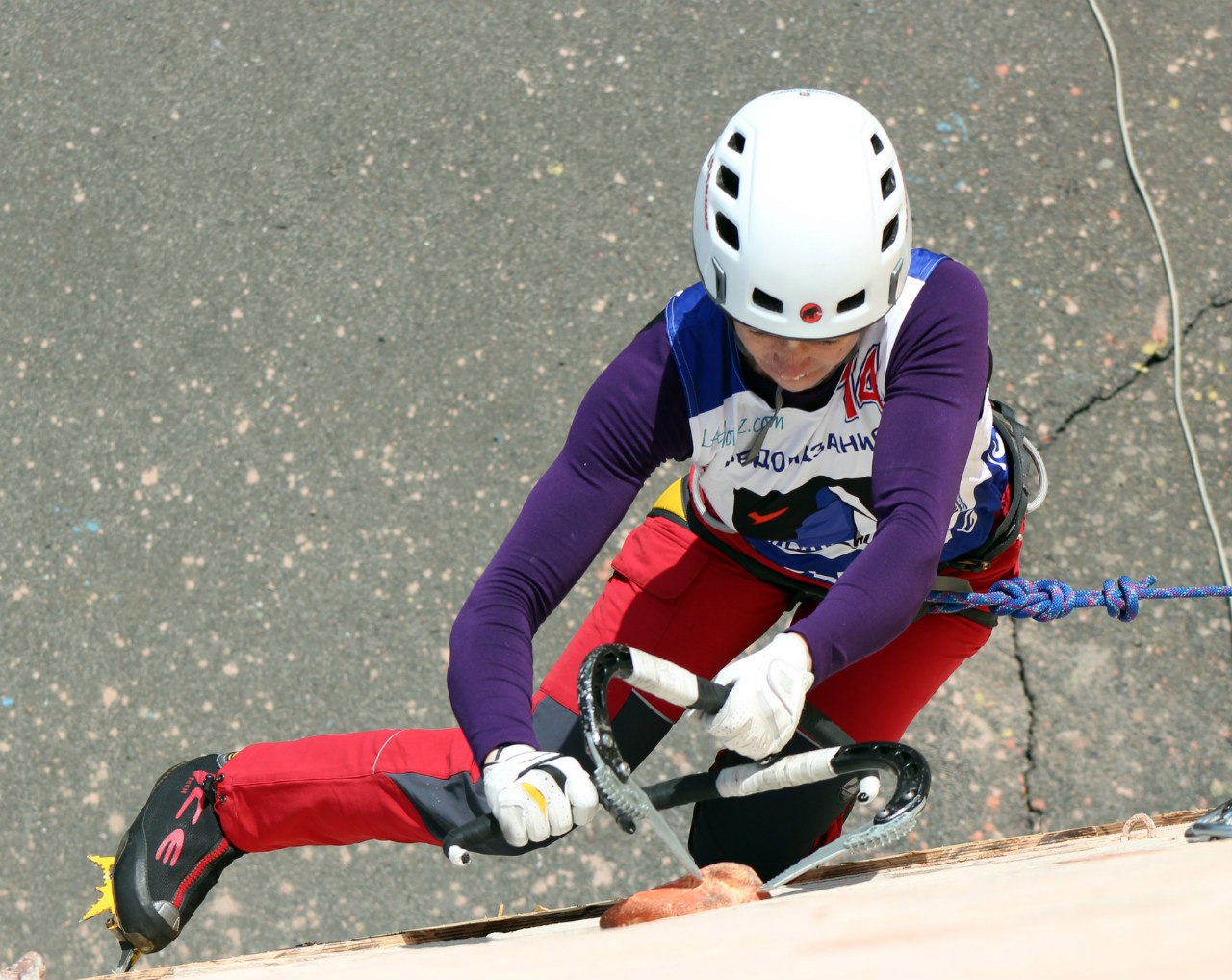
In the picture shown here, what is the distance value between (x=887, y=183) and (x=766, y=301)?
313mm

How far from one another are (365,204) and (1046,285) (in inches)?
84.5

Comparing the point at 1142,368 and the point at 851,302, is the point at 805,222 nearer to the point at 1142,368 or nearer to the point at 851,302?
the point at 851,302

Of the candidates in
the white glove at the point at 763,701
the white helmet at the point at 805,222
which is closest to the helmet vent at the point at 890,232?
the white helmet at the point at 805,222

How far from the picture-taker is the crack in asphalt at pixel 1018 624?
9.75 feet

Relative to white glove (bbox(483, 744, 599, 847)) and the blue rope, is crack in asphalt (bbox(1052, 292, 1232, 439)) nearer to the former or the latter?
the blue rope

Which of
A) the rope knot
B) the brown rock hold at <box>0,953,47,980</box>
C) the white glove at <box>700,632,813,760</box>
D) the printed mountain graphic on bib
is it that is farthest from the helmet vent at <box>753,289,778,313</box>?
the brown rock hold at <box>0,953,47,980</box>

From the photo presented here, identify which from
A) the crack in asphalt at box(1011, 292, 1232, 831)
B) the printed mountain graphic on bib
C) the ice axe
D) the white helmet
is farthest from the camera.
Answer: the crack in asphalt at box(1011, 292, 1232, 831)

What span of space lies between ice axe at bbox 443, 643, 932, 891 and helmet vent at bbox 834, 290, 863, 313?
2.20 feet

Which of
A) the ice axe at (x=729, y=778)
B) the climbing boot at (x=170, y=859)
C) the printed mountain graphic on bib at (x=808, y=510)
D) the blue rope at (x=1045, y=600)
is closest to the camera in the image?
the ice axe at (x=729, y=778)

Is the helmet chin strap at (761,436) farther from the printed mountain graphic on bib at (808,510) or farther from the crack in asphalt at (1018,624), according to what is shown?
the crack in asphalt at (1018,624)

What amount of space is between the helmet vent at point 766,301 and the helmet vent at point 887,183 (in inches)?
10.8

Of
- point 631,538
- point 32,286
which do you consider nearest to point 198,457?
point 32,286

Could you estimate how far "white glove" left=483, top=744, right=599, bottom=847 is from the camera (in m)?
1.79

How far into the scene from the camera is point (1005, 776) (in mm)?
3006
